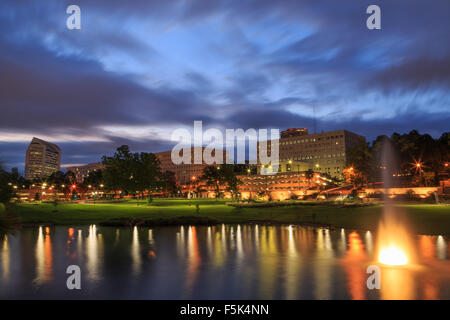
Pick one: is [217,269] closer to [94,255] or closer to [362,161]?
[94,255]

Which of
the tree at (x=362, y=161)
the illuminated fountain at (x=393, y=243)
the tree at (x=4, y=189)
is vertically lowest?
the illuminated fountain at (x=393, y=243)

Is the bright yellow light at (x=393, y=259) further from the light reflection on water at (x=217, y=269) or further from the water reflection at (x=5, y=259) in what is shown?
the water reflection at (x=5, y=259)

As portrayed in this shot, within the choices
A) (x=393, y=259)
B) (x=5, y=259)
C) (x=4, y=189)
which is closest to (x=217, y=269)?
(x=393, y=259)

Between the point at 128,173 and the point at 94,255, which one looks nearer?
the point at 94,255

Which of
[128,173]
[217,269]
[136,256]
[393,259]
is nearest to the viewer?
[217,269]

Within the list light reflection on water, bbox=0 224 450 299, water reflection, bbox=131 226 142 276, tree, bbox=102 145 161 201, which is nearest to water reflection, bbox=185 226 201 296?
light reflection on water, bbox=0 224 450 299

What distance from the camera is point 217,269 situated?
61.5ft

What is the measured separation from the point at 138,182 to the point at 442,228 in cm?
7978

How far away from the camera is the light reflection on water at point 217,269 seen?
567 inches

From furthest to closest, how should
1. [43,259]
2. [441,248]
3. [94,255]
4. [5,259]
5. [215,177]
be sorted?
[215,177] < [441,248] < [94,255] < [43,259] < [5,259]

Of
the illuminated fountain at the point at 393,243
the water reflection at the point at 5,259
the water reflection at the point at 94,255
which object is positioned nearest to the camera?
the water reflection at the point at 5,259

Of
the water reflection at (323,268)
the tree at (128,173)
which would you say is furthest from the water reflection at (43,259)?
the tree at (128,173)

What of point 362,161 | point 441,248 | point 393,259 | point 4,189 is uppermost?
point 362,161
